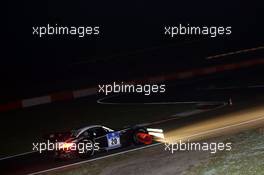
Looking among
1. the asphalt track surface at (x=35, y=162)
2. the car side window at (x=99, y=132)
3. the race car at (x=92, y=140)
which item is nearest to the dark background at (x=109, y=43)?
the asphalt track surface at (x=35, y=162)

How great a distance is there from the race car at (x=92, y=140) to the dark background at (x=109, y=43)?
45.4ft

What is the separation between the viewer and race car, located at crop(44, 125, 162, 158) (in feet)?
37.5

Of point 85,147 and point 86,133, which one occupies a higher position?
point 86,133

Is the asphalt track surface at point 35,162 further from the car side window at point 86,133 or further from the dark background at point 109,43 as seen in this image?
the dark background at point 109,43

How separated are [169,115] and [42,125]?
17.8 feet

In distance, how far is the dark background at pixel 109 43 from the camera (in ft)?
88.4

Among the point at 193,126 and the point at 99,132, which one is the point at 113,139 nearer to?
the point at 99,132

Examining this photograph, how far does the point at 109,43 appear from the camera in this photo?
31641mm

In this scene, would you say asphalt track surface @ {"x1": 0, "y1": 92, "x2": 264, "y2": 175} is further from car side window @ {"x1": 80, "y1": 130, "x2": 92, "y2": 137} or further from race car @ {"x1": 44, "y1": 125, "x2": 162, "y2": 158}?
car side window @ {"x1": 80, "y1": 130, "x2": 92, "y2": 137}

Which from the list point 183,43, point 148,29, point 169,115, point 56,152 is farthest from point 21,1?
point 56,152

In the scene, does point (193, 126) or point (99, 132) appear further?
point (193, 126)

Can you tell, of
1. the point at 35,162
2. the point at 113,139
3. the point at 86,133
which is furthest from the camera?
the point at 35,162

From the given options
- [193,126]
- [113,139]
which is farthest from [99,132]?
[193,126]

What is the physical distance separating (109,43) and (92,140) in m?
20.3
